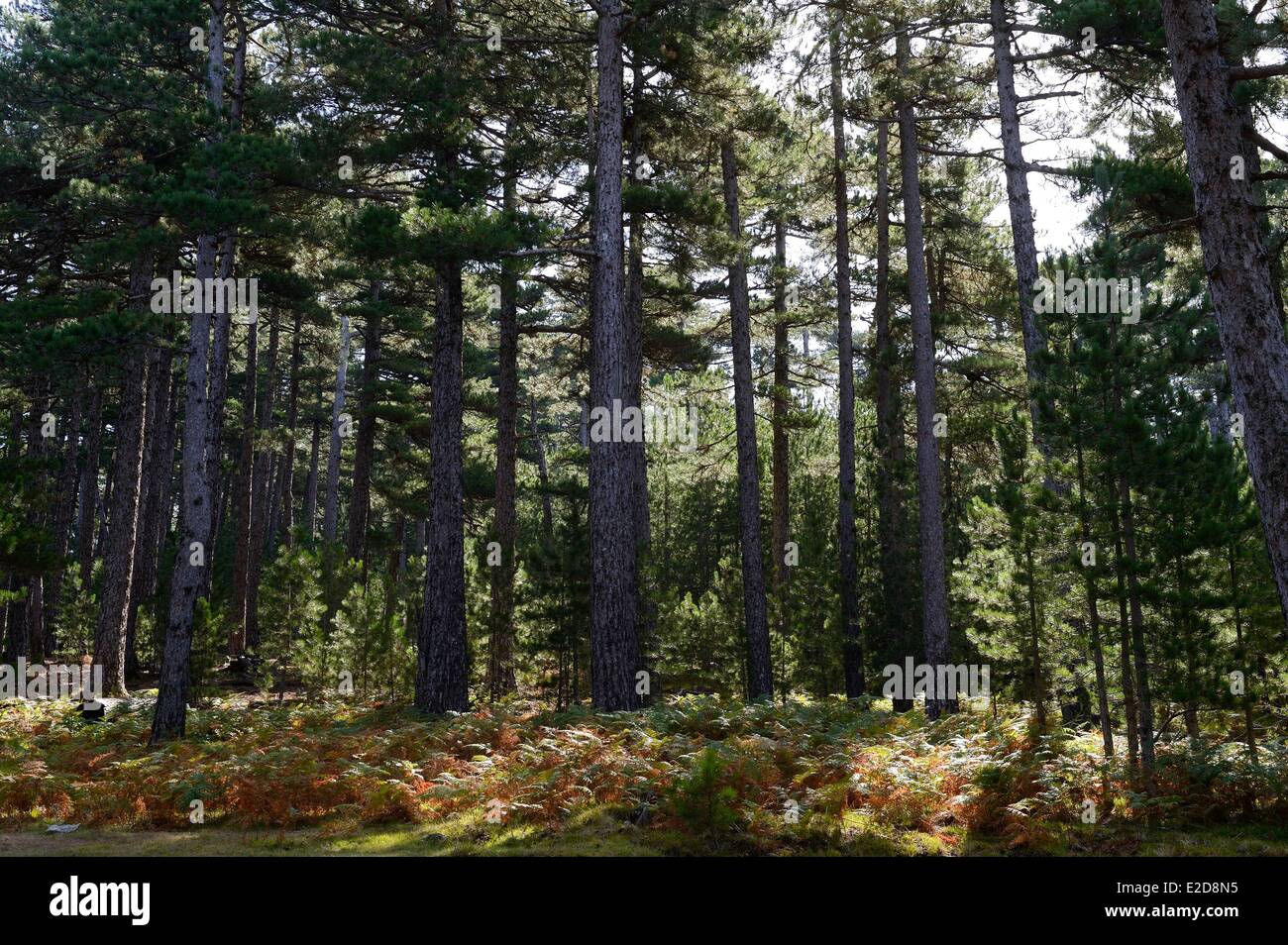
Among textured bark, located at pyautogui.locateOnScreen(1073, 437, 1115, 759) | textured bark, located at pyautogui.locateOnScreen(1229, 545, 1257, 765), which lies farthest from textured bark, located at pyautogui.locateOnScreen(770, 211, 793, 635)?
textured bark, located at pyautogui.locateOnScreen(1229, 545, 1257, 765)

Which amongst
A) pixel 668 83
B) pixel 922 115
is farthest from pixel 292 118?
pixel 922 115

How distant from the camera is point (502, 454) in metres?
18.1

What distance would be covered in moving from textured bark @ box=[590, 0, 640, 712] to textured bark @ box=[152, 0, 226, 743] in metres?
5.62

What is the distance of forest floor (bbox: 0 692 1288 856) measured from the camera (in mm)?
7715

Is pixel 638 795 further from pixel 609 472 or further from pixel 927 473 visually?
pixel 927 473

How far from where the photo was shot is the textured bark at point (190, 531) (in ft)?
40.0

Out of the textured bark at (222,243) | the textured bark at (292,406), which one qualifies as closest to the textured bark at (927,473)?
the textured bark at (222,243)

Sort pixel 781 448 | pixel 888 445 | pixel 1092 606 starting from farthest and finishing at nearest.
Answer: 1. pixel 888 445
2. pixel 781 448
3. pixel 1092 606

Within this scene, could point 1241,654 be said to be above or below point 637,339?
below

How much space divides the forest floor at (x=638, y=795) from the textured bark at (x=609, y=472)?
829mm

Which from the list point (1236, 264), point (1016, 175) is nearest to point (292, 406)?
point (1016, 175)

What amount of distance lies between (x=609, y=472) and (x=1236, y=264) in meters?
7.71

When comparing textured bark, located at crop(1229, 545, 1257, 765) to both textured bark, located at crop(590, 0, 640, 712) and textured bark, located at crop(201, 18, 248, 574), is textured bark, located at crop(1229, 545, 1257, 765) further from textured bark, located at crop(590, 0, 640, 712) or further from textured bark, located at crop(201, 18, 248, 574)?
textured bark, located at crop(201, 18, 248, 574)

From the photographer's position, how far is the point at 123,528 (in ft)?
59.4
